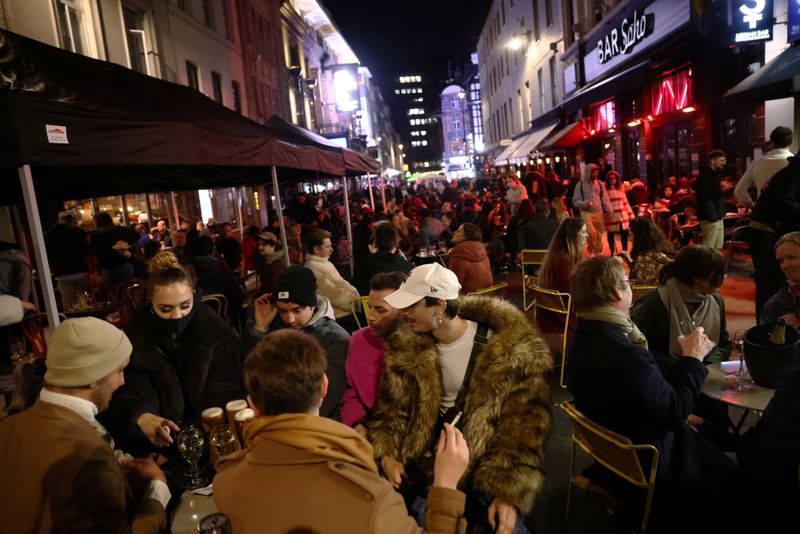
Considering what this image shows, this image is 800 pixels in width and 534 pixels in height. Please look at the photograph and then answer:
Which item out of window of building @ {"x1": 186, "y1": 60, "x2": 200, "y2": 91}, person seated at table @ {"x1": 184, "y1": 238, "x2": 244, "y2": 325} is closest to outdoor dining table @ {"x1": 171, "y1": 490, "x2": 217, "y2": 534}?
person seated at table @ {"x1": 184, "y1": 238, "x2": 244, "y2": 325}

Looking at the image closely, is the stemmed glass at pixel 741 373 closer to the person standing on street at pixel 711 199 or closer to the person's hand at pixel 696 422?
the person's hand at pixel 696 422

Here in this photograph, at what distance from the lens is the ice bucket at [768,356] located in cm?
291

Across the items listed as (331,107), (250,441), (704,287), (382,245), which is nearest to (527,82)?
(331,107)

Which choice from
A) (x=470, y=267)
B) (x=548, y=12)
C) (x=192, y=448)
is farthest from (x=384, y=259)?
(x=548, y=12)

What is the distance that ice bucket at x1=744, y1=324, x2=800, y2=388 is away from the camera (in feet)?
9.53

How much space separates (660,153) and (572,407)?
46.4ft

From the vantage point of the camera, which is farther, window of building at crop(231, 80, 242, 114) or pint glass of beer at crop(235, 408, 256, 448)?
window of building at crop(231, 80, 242, 114)

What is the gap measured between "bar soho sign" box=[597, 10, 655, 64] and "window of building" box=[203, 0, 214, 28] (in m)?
13.5

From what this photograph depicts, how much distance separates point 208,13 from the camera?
63.0 feet

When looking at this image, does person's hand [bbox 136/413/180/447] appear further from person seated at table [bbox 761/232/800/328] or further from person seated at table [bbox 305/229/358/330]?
person seated at table [bbox 761/232/800/328]

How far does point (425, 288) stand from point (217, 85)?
1919 centimetres

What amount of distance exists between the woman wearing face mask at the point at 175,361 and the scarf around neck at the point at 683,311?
3.00 meters

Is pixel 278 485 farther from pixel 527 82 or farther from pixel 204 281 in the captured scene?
pixel 527 82

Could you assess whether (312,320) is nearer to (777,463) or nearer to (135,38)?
(777,463)
